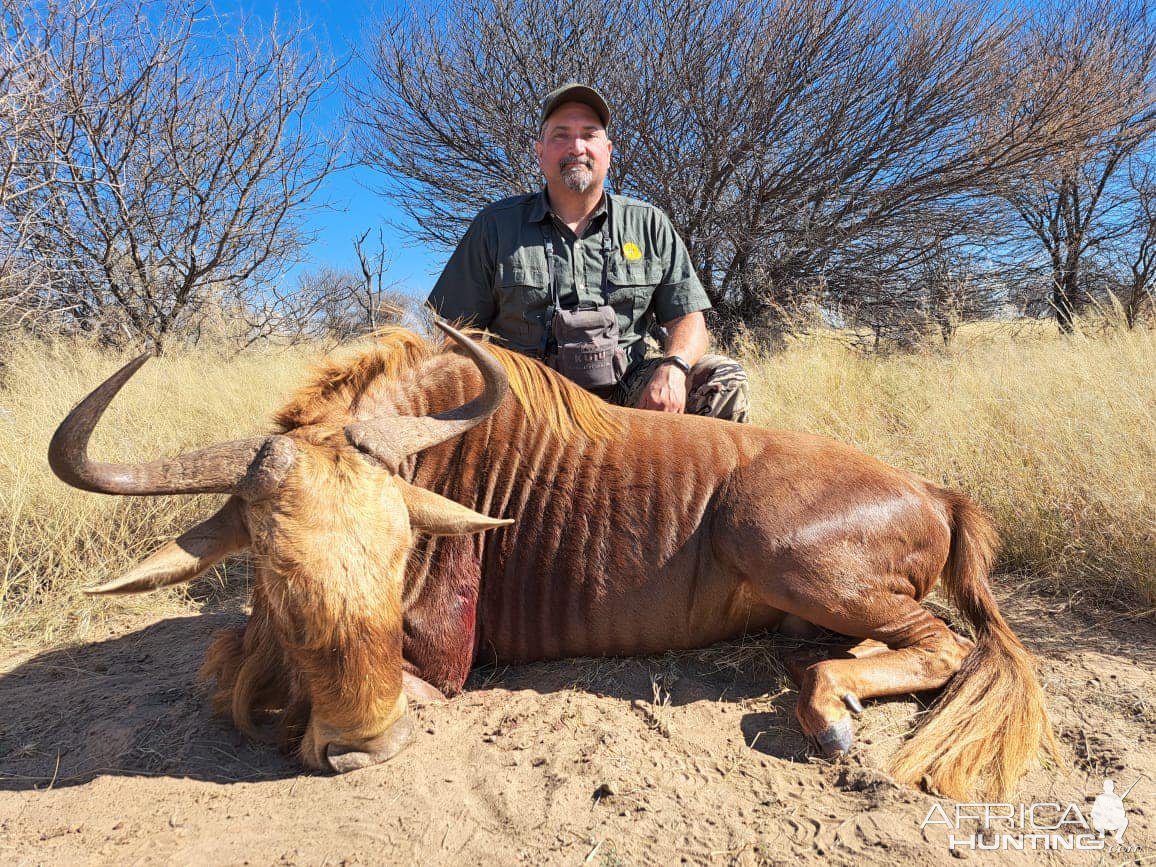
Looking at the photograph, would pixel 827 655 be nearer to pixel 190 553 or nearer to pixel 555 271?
pixel 190 553

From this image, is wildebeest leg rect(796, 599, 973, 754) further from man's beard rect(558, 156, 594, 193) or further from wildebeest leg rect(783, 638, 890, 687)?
man's beard rect(558, 156, 594, 193)

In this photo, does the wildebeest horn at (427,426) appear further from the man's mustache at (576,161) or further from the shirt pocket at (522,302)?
the man's mustache at (576,161)

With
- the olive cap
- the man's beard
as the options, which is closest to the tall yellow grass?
the man's beard

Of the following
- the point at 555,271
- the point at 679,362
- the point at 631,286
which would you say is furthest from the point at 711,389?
the point at 555,271

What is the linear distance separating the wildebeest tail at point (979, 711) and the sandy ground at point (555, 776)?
8cm

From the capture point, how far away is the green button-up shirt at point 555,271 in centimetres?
404

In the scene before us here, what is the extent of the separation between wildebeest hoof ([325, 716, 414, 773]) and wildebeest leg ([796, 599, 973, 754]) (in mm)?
1345

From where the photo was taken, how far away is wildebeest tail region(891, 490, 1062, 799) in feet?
6.84

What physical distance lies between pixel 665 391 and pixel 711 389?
0.41m

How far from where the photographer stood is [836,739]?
220cm

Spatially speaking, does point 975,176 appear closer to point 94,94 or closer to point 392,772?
point 392,772

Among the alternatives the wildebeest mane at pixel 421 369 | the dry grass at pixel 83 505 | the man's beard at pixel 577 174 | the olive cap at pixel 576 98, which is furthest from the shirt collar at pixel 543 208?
the dry grass at pixel 83 505

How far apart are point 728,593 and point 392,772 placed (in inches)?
54.9

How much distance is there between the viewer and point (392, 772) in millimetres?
2148
